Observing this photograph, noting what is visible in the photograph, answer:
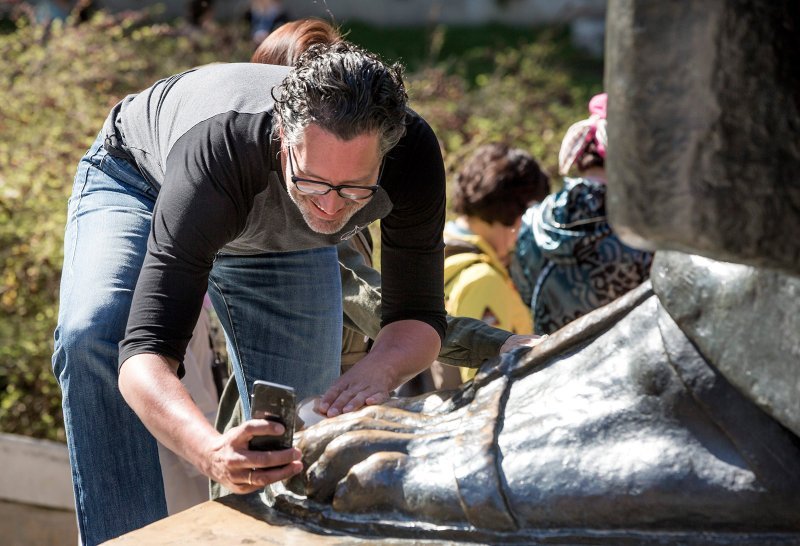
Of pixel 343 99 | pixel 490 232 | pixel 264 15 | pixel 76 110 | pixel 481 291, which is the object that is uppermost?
pixel 264 15

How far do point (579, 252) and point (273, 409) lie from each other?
1861mm

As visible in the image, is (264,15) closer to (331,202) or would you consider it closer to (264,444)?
(331,202)

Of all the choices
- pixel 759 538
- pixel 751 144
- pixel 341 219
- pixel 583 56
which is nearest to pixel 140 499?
pixel 341 219

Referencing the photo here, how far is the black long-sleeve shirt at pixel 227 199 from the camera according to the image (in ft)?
6.97

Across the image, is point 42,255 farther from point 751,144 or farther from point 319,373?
point 751,144

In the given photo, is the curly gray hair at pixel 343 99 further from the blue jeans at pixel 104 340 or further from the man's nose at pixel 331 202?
the blue jeans at pixel 104 340

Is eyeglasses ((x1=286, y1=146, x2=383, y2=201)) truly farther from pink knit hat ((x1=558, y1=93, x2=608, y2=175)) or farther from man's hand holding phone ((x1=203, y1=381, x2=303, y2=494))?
pink knit hat ((x1=558, y1=93, x2=608, y2=175))

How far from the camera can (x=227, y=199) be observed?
7.21ft

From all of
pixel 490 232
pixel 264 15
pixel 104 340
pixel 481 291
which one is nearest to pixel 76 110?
pixel 490 232

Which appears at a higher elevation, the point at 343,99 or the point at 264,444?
the point at 343,99

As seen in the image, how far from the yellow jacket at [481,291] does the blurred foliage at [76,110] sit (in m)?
0.74

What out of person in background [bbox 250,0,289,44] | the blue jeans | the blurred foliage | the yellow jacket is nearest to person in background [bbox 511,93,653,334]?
the yellow jacket

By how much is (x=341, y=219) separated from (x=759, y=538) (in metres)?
1.03

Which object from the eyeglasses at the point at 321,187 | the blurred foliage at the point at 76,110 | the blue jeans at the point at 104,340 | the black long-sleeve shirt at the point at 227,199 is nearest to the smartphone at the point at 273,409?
the black long-sleeve shirt at the point at 227,199
